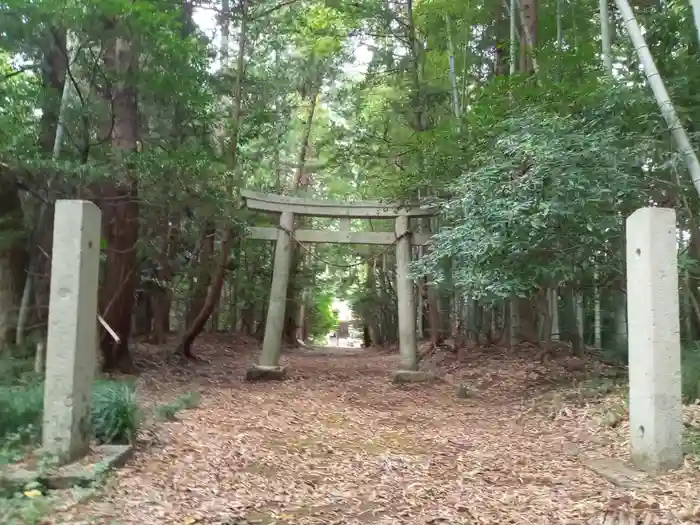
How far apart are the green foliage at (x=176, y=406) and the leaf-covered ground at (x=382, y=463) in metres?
0.11

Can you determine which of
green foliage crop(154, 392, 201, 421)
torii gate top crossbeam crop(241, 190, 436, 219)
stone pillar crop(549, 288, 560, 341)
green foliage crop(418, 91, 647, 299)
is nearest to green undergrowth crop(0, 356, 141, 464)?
green foliage crop(154, 392, 201, 421)

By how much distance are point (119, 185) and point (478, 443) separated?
15.4 feet

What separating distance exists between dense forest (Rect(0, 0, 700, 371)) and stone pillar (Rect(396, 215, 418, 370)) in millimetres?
396

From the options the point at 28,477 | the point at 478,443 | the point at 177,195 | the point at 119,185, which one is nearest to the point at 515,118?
the point at 478,443

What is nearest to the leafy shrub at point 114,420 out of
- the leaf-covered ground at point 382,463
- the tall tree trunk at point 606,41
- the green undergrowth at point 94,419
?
the green undergrowth at point 94,419

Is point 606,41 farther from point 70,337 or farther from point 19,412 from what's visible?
point 19,412

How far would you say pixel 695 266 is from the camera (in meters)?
5.89

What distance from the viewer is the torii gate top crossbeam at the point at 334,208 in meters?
8.69

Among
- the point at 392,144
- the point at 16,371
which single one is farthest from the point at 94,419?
the point at 392,144

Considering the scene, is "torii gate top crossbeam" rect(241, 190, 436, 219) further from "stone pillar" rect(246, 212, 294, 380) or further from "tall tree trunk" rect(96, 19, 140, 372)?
"tall tree trunk" rect(96, 19, 140, 372)

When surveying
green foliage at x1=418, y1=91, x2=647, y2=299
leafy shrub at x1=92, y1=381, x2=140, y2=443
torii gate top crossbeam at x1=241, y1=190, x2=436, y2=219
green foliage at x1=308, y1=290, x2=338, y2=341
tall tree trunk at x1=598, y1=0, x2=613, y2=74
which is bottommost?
leafy shrub at x1=92, y1=381, x2=140, y2=443

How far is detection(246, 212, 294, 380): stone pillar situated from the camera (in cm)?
830


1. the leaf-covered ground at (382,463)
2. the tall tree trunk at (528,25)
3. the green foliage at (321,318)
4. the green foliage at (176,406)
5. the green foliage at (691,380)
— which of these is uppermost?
the tall tree trunk at (528,25)

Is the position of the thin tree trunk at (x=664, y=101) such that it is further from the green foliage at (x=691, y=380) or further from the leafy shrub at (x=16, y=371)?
the leafy shrub at (x=16, y=371)
